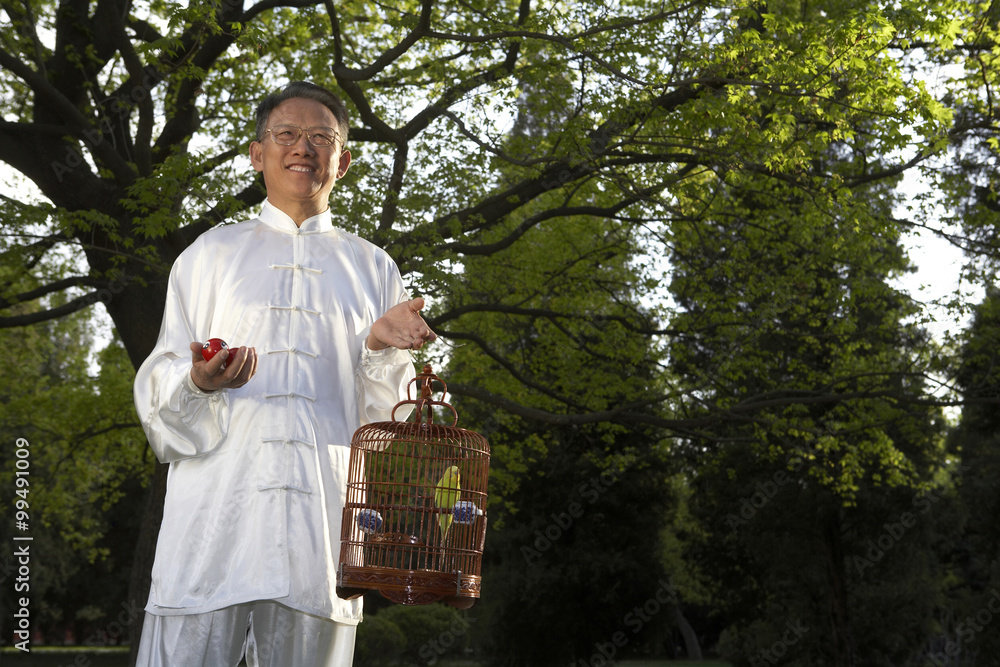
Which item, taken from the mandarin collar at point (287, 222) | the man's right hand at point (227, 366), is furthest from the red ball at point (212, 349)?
the mandarin collar at point (287, 222)

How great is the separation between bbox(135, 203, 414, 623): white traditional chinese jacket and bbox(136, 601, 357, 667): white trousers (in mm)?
43

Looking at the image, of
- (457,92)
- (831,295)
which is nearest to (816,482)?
(831,295)

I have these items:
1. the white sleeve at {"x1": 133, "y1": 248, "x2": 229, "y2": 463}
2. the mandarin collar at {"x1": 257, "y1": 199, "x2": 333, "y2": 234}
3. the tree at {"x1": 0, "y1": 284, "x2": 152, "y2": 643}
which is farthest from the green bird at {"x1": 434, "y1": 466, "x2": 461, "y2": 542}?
the tree at {"x1": 0, "y1": 284, "x2": 152, "y2": 643}

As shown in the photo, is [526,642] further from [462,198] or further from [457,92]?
[457,92]

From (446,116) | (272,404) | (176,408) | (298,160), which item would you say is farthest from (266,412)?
(446,116)

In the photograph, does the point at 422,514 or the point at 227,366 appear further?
the point at 422,514

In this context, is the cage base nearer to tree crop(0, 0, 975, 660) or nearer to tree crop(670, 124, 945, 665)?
tree crop(0, 0, 975, 660)

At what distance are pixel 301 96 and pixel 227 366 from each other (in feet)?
3.49

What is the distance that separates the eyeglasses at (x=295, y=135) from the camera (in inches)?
125

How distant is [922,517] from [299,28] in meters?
17.5

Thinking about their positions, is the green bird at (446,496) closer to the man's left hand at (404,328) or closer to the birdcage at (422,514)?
the birdcage at (422,514)

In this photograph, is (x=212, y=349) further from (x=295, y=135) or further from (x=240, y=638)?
(x=295, y=135)

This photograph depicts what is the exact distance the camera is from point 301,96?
3229 mm

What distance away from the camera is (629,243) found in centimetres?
1448
